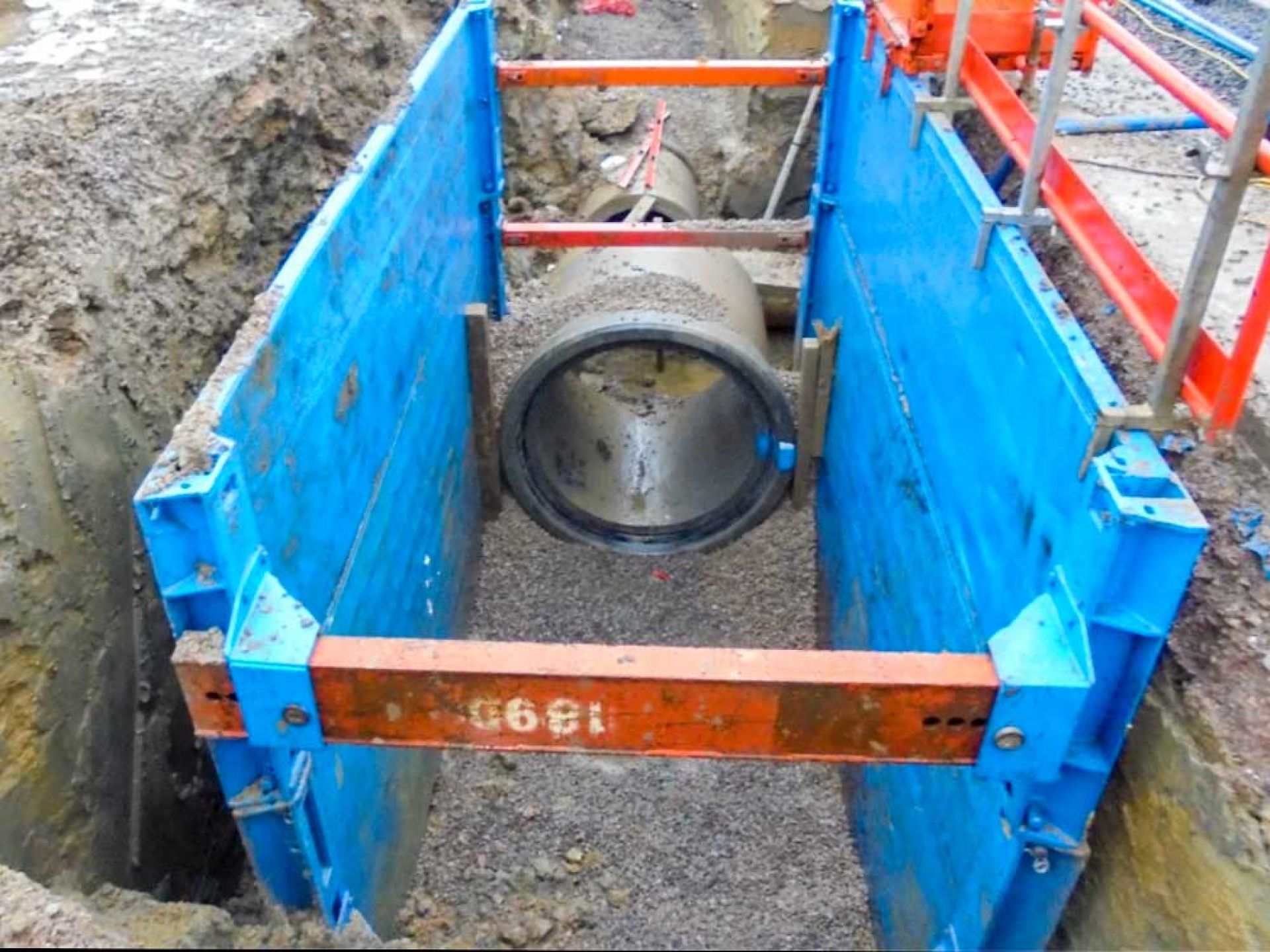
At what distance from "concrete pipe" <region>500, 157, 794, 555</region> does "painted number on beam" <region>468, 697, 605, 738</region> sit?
111 inches

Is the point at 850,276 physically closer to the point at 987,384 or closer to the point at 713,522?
the point at 713,522

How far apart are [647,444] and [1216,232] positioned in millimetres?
4130

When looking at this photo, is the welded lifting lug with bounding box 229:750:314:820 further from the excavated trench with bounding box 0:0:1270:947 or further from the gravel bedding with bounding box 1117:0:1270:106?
the gravel bedding with bounding box 1117:0:1270:106

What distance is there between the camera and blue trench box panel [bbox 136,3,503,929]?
1.95m

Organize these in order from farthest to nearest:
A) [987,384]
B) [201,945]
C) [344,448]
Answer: [344,448] → [987,384] → [201,945]

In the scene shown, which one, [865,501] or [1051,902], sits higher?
[1051,902]

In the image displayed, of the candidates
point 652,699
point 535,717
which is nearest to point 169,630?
point 535,717

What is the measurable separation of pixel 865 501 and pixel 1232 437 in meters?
1.66

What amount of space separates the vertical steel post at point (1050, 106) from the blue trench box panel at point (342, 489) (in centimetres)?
183

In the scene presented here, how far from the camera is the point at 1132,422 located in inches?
81.5

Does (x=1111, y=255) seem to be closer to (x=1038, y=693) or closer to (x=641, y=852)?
(x=1038, y=693)

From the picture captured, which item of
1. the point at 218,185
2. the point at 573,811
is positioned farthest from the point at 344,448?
the point at 573,811

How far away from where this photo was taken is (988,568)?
2709 mm

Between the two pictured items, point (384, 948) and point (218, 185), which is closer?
point (384, 948)
